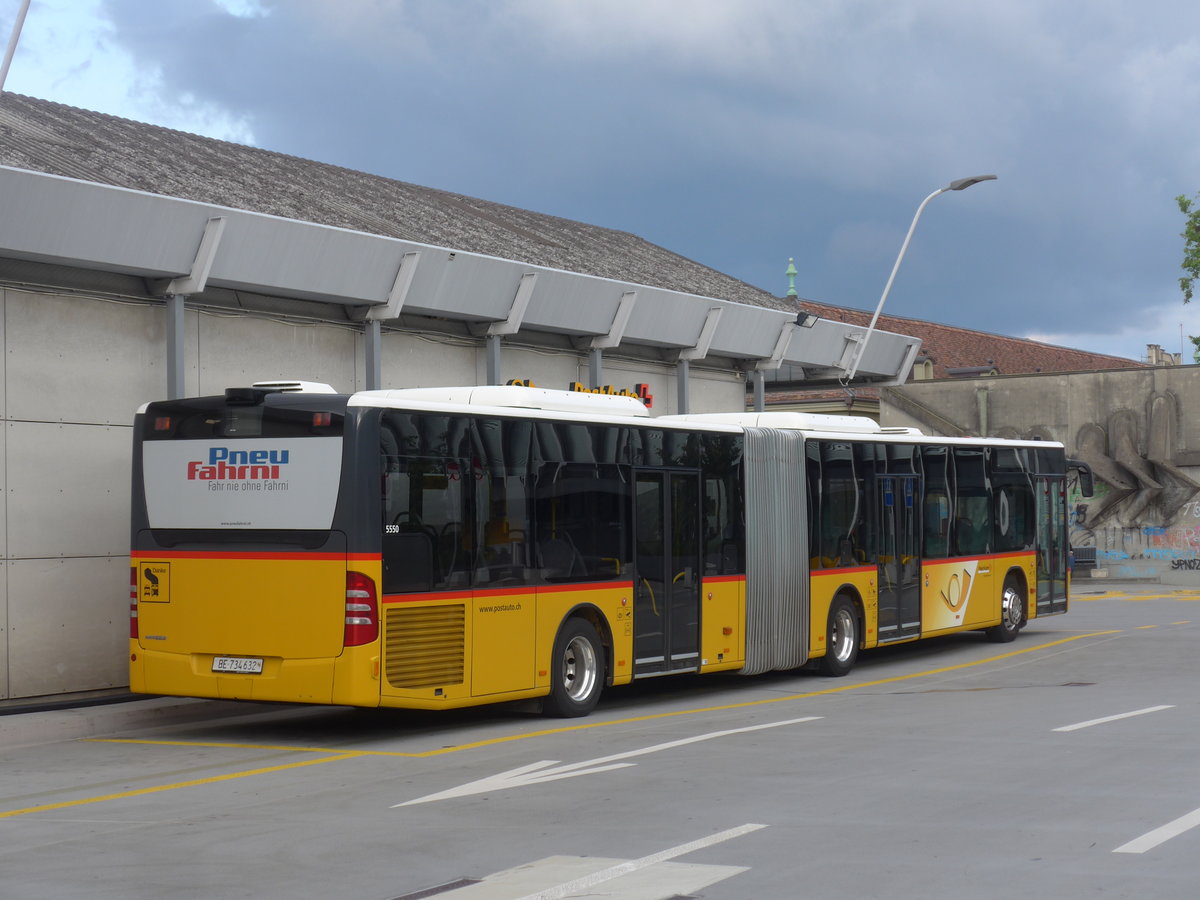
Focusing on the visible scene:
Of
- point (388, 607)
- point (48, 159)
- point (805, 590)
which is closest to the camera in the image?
point (388, 607)

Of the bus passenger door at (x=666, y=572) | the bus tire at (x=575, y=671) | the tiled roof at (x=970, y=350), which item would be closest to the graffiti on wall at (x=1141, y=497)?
the tiled roof at (x=970, y=350)

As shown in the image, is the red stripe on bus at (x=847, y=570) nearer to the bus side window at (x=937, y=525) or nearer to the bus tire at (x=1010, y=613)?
the bus side window at (x=937, y=525)

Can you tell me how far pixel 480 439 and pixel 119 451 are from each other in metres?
4.56

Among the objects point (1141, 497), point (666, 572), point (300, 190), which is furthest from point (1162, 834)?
point (1141, 497)

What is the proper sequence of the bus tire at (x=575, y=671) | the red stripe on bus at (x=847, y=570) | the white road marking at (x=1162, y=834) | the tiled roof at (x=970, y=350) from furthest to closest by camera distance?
the tiled roof at (x=970, y=350)
the red stripe on bus at (x=847, y=570)
the bus tire at (x=575, y=671)
the white road marking at (x=1162, y=834)

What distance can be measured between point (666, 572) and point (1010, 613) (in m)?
9.72

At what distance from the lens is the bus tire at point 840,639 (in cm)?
1938

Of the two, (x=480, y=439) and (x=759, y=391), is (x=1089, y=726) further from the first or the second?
(x=759, y=391)

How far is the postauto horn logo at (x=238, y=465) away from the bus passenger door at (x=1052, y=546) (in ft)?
A: 50.0

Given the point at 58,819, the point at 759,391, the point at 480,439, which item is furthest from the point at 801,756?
the point at 759,391

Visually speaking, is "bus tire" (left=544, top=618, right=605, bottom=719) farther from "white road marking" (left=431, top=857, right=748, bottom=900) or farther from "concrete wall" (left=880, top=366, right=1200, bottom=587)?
"concrete wall" (left=880, top=366, right=1200, bottom=587)

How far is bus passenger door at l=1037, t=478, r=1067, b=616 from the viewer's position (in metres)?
25.4

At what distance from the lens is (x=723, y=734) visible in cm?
1341

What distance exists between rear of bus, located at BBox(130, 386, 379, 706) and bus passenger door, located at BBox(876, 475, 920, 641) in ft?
30.4
